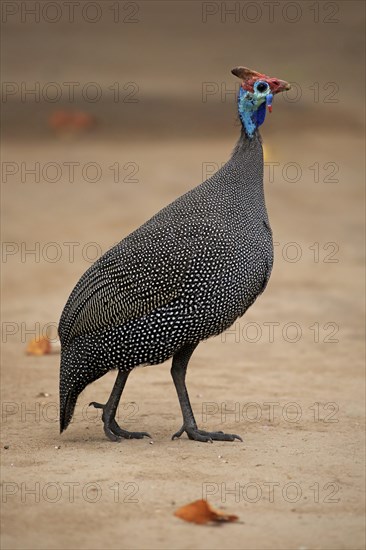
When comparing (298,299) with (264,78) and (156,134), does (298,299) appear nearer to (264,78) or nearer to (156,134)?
(264,78)

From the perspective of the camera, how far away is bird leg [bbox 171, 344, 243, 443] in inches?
212

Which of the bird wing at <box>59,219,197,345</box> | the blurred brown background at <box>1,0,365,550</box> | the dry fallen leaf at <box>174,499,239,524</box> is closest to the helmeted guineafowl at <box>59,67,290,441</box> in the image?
the bird wing at <box>59,219,197,345</box>

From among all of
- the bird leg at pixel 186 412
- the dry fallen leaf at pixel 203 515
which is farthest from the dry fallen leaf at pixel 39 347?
the dry fallen leaf at pixel 203 515

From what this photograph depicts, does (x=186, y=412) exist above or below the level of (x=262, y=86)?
below

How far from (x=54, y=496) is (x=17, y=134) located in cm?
1093

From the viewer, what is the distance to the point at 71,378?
536 cm

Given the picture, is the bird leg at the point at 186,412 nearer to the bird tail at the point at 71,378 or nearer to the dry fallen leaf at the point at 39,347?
the bird tail at the point at 71,378

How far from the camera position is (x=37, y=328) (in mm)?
8359

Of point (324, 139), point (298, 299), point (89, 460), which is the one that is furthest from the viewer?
point (324, 139)

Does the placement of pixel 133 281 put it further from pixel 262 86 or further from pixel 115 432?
pixel 262 86

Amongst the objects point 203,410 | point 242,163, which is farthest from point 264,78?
point 203,410

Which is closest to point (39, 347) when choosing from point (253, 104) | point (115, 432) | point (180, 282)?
point (115, 432)

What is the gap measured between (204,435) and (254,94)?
1.80 meters

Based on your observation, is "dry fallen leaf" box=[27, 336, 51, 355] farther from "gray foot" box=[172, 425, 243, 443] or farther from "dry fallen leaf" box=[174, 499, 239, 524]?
"dry fallen leaf" box=[174, 499, 239, 524]
